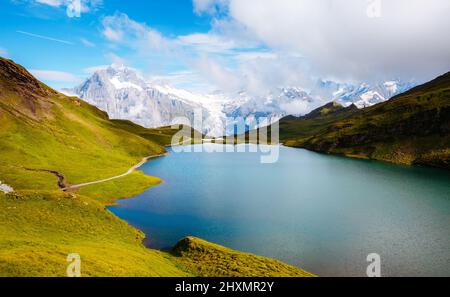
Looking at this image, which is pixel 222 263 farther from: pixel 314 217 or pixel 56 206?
pixel 314 217

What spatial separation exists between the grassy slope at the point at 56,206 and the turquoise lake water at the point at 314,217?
1097cm

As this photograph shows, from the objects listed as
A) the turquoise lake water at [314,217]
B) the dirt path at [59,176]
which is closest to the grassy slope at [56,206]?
the dirt path at [59,176]

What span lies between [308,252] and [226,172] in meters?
108

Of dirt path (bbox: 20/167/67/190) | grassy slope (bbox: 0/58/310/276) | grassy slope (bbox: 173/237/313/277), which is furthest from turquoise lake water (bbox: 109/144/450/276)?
dirt path (bbox: 20/167/67/190)

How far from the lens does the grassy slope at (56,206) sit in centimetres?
4219

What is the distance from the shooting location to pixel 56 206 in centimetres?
7138

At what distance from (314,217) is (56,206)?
6164 centimetres

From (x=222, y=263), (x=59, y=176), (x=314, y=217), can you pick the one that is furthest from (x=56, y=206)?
(x=314, y=217)

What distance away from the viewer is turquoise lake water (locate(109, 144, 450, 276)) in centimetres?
6281

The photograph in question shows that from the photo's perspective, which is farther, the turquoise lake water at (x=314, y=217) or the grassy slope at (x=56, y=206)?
the turquoise lake water at (x=314, y=217)

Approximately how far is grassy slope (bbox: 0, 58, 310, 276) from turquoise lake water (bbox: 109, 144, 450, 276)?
10966 mm

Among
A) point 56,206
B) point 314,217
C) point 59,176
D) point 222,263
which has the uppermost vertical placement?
point 59,176

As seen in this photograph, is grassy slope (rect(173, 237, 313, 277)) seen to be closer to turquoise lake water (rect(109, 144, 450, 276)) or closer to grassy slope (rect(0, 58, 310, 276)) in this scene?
grassy slope (rect(0, 58, 310, 276))

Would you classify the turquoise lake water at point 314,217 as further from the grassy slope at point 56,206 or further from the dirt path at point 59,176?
the dirt path at point 59,176
